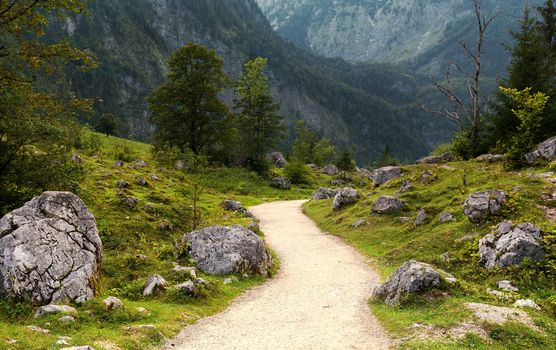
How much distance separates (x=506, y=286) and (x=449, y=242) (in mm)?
6337

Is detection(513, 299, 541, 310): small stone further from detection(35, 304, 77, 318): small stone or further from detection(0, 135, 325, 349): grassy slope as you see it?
detection(35, 304, 77, 318): small stone

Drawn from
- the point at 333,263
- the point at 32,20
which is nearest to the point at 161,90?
the point at 32,20

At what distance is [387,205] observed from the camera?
3262 cm

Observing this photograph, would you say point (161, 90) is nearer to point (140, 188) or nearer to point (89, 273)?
point (140, 188)

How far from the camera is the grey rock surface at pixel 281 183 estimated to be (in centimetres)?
6756

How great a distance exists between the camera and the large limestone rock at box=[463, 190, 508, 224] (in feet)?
77.1

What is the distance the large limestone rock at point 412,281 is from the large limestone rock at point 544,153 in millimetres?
21274

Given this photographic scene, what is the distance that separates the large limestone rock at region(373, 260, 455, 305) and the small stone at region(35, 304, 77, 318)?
1189cm

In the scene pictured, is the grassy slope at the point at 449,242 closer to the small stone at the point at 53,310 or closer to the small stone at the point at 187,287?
the small stone at the point at 187,287

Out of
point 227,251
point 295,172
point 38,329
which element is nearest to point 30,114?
point 227,251

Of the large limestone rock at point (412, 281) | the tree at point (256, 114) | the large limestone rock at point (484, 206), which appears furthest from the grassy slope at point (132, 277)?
the tree at point (256, 114)

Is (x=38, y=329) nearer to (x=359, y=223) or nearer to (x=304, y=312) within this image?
(x=304, y=312)

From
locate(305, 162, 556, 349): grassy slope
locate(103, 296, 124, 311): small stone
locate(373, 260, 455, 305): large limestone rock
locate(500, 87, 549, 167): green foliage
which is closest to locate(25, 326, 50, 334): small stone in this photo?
locate(103, 296, 124, 311): small stone

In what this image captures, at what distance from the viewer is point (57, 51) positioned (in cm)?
2219
